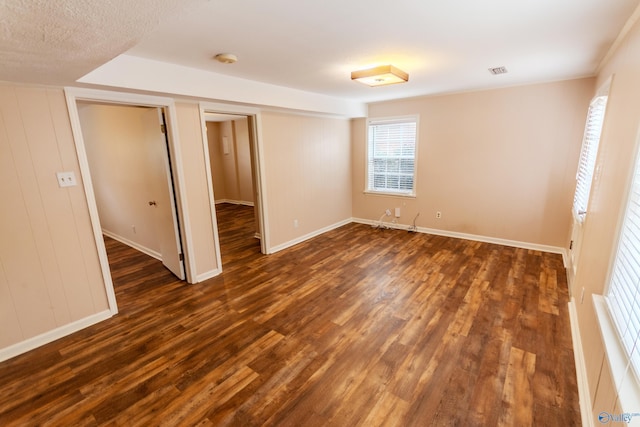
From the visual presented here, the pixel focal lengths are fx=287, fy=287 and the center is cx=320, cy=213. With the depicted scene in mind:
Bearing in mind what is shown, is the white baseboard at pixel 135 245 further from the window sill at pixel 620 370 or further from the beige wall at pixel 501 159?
the window sill at pixel 620 370

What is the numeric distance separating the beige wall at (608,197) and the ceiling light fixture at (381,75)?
164 centimetres

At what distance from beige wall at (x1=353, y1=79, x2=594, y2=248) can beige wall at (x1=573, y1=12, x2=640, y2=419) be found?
1520 mm

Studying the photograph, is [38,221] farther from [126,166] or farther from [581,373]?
[581,373]

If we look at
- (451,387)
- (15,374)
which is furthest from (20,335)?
(451,387)

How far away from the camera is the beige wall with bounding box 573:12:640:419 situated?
1.54 metres

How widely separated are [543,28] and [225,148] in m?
7.37

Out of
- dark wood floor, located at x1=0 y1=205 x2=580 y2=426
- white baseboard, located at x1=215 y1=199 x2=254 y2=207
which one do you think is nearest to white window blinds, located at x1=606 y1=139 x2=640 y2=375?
dark wood floor, located at x1=0 y1=205 x2=580 y2=426

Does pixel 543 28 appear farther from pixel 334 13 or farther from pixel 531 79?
pixel 531 79

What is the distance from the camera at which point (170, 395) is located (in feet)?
6.20

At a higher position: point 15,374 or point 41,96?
point 41,96

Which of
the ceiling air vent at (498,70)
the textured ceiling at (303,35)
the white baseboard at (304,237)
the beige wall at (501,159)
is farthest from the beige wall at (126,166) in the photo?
the beige wall at (501,159)

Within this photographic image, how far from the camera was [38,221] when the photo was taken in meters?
2.36

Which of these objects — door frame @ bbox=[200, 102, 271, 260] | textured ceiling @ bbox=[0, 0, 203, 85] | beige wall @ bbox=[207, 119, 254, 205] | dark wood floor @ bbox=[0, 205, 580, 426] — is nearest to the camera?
textured ceiling @ bbox=[0, 0, 203, 85]

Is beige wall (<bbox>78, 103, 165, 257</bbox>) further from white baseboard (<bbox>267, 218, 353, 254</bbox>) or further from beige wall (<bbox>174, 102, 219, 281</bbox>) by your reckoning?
white baseboard (<bbox>267, 218, 353, 254</bbox>)
